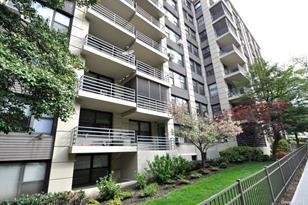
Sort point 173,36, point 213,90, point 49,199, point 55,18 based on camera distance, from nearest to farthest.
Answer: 1. point 49,199
2. point 55,18
3. point 173,36
4. point 213,90

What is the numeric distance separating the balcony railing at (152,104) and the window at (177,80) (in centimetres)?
423

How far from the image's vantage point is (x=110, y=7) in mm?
14523

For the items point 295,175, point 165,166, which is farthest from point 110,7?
point 295,175

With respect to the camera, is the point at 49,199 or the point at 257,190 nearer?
the point at 257,190

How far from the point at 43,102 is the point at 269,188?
313 inches

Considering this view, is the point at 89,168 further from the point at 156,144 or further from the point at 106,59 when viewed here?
the point at 106,59

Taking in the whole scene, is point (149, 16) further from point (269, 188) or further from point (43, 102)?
point (269, 188)

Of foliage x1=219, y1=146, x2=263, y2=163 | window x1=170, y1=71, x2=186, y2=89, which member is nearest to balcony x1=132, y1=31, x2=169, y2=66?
window x1=170, y1=71, x2=186, y2=89

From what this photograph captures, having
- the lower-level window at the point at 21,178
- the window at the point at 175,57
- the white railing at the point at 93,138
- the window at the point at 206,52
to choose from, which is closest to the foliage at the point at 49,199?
the lower-level window at the point at 21,178

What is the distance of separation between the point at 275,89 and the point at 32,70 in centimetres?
2050

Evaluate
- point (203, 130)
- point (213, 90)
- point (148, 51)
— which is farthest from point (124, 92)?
point (213, 90)

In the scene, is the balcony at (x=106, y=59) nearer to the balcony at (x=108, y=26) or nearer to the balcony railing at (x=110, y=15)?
the balcony at (x=108, y=26)

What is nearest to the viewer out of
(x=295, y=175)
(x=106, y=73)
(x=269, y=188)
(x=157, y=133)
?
(x=269, y=188)

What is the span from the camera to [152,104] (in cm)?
1401
